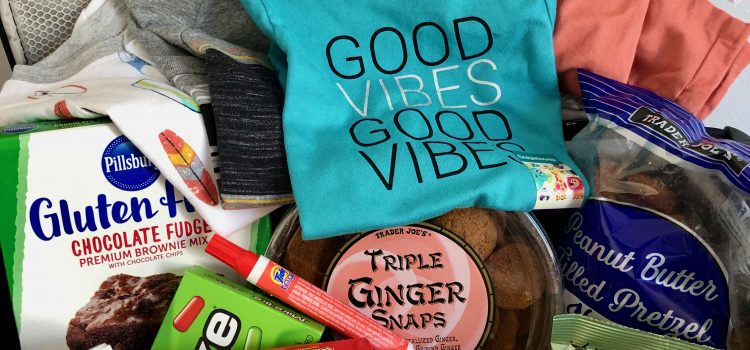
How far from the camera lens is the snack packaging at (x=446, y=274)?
25.2 inches

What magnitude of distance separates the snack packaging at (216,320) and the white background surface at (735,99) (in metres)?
0.55

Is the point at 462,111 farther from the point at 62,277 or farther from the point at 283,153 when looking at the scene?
the point at 62,277

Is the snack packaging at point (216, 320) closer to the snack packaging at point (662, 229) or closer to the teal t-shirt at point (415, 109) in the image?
the teal t-shirt at point (415, 109)

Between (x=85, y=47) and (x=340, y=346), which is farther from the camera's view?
(x=85, y=47)

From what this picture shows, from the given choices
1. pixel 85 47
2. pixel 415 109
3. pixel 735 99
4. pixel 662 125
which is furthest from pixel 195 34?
pixel 735 99

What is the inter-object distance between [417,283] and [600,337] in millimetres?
186

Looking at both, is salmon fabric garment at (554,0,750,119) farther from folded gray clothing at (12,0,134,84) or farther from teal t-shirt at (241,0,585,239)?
folded gray clothing at (12,0,134,84)

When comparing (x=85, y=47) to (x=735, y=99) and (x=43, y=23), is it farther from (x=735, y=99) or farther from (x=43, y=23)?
(x=735, y=99)

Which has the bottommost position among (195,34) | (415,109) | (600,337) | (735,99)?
(600,337)

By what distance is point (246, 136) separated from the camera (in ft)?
1.97

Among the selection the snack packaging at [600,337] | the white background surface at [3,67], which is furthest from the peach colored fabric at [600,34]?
the white background surface at [3,67]

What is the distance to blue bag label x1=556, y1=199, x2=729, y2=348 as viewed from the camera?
585 mm

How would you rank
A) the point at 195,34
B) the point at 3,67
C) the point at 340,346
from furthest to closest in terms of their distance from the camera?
1. the point at 3,67
2. the point at 195,34
3. the point at 340,346

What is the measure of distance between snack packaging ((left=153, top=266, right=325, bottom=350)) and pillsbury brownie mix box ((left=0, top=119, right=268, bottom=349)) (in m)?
0.06
